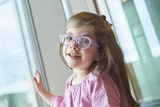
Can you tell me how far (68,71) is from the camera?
115cm

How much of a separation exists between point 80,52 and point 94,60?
7cm

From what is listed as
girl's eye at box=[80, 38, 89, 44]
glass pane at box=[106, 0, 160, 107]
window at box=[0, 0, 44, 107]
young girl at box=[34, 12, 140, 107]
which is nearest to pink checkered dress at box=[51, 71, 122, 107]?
young girl at box=[34, 12, 140, 107]

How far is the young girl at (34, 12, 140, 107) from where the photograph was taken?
73 centimetres

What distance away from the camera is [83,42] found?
29.2 inches

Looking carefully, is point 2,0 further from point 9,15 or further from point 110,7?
point 110,7

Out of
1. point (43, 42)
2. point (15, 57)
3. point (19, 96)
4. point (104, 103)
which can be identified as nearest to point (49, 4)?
point (43, 42)

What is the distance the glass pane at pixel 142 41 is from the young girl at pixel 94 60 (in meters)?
0.41

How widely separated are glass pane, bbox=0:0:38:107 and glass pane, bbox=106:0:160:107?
542 millimetres

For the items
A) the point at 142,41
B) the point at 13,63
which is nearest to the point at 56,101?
the point at 13,63

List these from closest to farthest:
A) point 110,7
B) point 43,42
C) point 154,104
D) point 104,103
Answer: point 104,103
point 43,42
point 154,104
point 110,7

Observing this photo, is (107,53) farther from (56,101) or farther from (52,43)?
(52,43)

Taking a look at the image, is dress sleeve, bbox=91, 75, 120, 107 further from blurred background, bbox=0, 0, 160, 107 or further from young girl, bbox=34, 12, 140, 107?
blurred background, bbox=0, 0, 160, 107

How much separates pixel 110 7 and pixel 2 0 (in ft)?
2.00

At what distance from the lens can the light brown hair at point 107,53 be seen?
75cm
